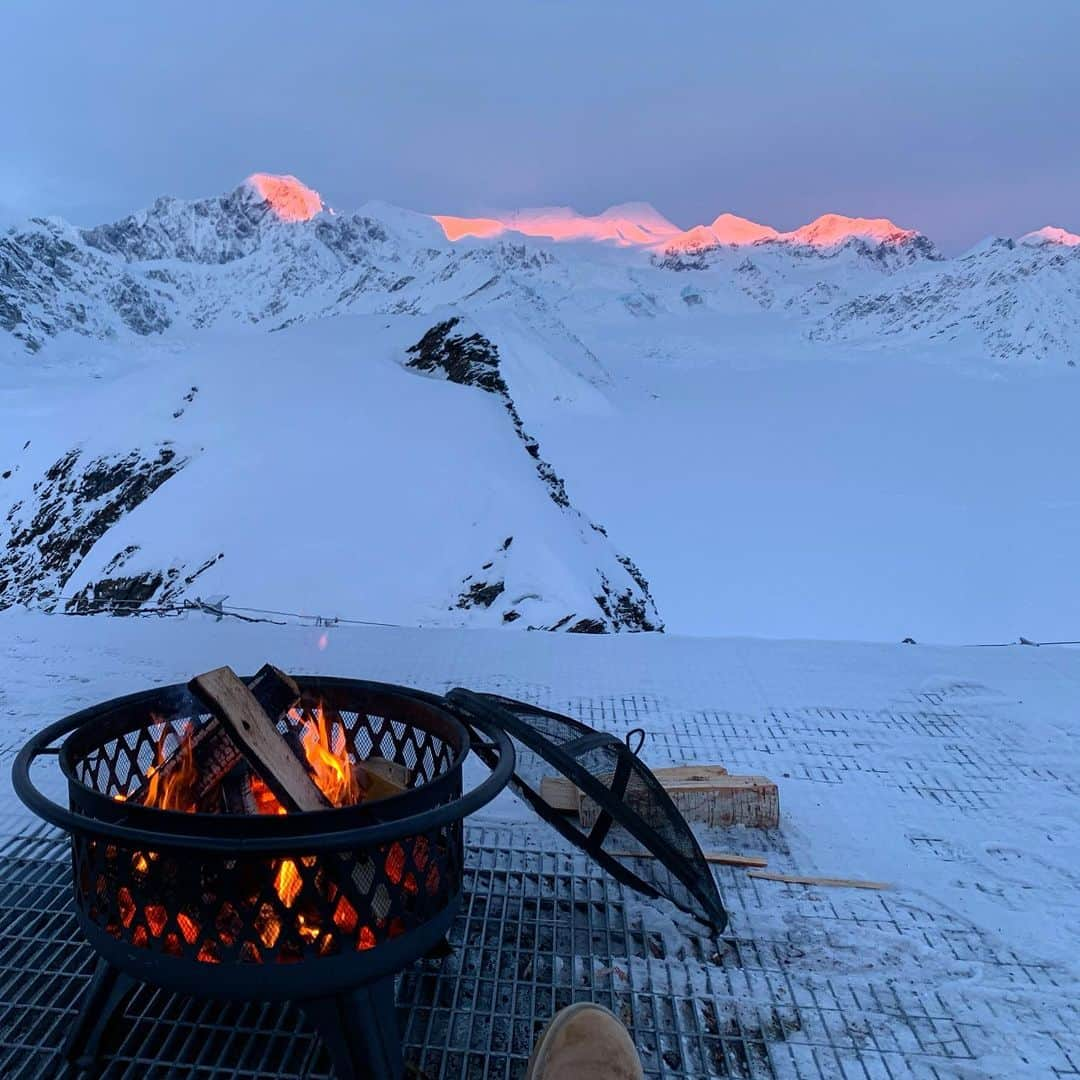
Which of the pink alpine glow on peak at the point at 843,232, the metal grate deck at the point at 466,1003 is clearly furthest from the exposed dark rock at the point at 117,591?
the pink alpine glow on peak at the point at 843,232

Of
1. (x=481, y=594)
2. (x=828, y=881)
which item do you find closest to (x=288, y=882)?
(x=828, y=881)

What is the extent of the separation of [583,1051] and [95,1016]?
3.39 ft

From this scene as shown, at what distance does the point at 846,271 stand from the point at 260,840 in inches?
3773

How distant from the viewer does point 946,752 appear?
11.2 ft

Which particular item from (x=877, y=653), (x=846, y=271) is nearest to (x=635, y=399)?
(x=877, y=653)

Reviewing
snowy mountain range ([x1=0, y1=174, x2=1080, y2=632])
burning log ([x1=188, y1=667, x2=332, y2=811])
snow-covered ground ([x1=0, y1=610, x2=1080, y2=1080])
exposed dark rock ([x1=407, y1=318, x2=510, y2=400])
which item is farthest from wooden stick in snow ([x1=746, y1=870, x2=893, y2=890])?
exposed dark rock ([x1=407, y1=318, x2=510, y2=400])

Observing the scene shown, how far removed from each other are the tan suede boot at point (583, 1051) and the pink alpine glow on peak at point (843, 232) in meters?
113

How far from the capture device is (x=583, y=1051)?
4.99 ft

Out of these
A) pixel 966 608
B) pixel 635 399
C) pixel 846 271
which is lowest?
pixel 966 608

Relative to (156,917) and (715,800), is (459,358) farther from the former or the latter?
(156,917)

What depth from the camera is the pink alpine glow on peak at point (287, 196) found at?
98.1m

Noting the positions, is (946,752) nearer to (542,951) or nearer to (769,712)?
(769,712)

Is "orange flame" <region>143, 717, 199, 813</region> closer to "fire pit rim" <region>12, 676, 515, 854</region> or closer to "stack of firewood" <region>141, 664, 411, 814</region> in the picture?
"stack of firewood" <region>141, 664, 411, 814</region>

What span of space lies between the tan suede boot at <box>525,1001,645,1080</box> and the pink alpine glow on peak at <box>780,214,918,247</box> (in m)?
113
